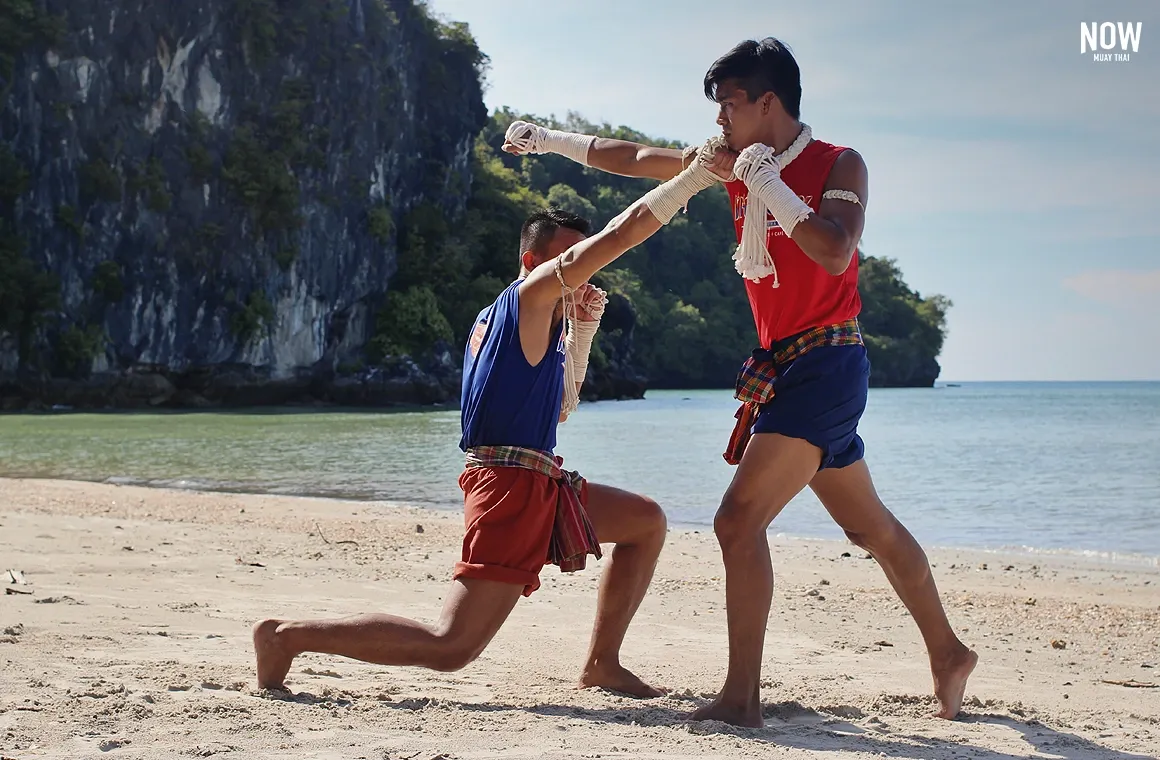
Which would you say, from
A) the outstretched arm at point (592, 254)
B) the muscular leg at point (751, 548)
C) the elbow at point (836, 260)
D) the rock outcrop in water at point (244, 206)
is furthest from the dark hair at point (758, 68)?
the rock outcrop in water at point (244, 206)

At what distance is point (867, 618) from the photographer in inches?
229

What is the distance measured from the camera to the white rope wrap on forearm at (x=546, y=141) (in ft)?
14.2

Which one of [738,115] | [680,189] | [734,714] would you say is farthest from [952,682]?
[738,115]

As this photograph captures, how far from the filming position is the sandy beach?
3.19m

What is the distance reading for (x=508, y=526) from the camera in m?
3.58

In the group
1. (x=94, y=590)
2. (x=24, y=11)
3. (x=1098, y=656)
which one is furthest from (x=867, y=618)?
(x=24, y=11)

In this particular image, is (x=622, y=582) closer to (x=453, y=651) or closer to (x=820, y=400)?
(x=453, y=651)

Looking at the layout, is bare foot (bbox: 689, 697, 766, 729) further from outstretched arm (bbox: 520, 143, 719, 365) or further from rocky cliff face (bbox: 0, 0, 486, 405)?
rocky cliff face (bbox: 0, 0, 486, 405)

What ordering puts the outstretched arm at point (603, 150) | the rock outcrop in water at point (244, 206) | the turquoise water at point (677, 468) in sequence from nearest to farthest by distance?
the outstretched arm at point (603, 150)
the turquoise water at point (677, 468)
the rock outcrop in water at point (244, 206)

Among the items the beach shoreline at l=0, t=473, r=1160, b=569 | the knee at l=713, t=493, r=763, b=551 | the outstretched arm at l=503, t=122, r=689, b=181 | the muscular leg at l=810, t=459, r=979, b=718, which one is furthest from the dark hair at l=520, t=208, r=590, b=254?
the beach shoreline at l=0, t=473, r=1160, b=569

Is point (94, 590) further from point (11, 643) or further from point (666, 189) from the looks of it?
point (666, 189)

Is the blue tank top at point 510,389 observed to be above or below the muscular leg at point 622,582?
above

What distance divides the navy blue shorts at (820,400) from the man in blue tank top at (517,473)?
0.62 metres

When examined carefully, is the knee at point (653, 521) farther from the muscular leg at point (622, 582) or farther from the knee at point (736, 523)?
the knee at point (736, 523)
